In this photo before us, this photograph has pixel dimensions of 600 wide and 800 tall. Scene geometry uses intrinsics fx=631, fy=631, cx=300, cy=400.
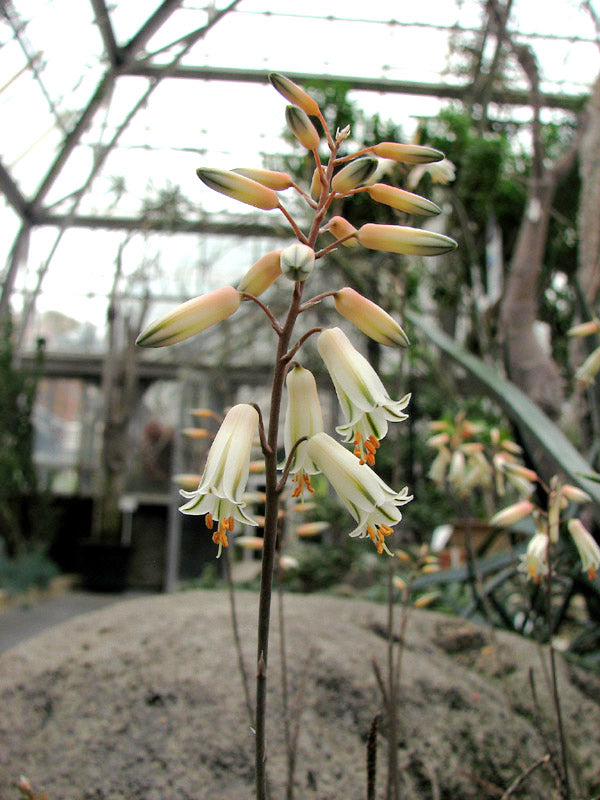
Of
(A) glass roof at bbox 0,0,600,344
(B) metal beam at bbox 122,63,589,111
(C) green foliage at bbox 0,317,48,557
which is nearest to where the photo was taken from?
(C) green foliage at bbox 0,317,48,557

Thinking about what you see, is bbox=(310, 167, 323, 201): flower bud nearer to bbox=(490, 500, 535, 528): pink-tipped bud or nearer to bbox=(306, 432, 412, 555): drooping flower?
bbox=(306, 432, 412, 555): drooping flower

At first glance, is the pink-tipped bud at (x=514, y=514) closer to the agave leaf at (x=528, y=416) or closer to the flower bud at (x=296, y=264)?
the agave leaf at (x=528, y=416)

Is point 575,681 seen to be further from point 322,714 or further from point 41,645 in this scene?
point 41,645

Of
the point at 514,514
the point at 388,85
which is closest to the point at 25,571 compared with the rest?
the point at 514,514

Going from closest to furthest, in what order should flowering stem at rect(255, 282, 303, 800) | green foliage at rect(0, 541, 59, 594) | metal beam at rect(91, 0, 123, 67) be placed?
flowering stem at rect(255, 282, 303, 800), green foliage at rect(0, 541, 59, 594), metal beam at rect(91, 0, 123, 67)

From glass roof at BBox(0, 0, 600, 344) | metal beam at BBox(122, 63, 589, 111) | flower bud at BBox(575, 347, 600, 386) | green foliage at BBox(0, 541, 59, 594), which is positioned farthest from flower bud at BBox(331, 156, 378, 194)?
metal beam at BBox(122, 63, 589, 111)

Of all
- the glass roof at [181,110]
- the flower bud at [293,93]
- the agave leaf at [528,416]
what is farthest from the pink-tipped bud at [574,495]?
the glass roof at [181,110]
